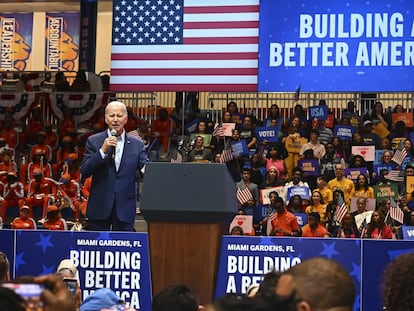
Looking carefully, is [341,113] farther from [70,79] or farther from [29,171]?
[70,79]

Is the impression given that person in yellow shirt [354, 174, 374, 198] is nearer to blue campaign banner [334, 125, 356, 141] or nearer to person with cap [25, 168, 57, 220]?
blue campaign banner [334, 125, 356, 141]

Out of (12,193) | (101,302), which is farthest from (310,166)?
(101,302)

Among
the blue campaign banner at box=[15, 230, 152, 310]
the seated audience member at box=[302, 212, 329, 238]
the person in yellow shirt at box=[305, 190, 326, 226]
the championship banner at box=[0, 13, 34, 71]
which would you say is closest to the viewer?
the blue campaign banner at box=[15, 230, 152, 310]

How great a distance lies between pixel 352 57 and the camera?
12.0 m

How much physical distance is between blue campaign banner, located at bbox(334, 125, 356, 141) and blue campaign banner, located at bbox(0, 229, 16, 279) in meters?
10.5

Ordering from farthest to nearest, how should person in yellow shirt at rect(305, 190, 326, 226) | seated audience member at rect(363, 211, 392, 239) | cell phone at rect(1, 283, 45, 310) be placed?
person in yellow shirt at rect(305, 190, 326, 226) → seated audience member at rect(363, 211, 392, 239) → cell phone at rect(1, 283, 45, 310)

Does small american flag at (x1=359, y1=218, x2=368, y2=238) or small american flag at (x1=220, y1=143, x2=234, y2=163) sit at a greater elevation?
small american flag at (x1=220, y1=143, x2=234, y2=163)

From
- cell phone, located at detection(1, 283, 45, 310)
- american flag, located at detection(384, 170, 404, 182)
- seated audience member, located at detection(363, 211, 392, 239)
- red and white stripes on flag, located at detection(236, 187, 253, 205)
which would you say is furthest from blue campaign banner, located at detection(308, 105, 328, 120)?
cell phone, located at detection(1, 283, 45, 310)

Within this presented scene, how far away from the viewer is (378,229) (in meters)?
12.6

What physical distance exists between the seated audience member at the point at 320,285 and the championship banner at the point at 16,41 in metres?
24.4

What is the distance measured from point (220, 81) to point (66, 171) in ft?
17.1

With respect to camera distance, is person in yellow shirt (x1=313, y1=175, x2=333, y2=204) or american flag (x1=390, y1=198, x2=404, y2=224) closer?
american flag (x1=390, y1=198, x2=404, y2=224)

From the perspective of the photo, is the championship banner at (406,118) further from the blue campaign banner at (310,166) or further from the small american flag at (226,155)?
the small american flag at (226,155)

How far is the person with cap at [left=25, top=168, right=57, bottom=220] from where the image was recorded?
52.3ft
